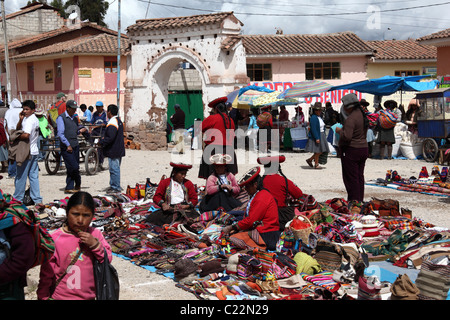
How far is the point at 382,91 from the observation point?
61.8 feet

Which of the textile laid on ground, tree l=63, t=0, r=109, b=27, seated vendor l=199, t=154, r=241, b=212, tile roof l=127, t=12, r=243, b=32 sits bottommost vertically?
the textile laid on ground

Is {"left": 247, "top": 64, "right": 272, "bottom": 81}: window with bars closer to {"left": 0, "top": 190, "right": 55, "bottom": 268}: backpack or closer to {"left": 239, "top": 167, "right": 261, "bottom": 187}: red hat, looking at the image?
{"left": 239, "top": 167, "right": 261, "bottom": 187}: red hat

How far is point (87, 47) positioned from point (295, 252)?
2582 cm

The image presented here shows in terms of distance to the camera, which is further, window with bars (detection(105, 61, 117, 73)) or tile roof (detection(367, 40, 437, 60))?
tile roof (detection(367, 40, 437, 60))

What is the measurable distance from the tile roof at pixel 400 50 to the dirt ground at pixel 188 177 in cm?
1775

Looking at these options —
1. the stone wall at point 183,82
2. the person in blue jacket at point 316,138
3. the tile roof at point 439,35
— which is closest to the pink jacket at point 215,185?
the person in blue jacket at point 316,138

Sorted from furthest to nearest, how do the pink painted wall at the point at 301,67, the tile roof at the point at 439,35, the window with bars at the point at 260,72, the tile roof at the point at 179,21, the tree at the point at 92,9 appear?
1. the tree at the point at 92,9
2. the window with bars at the point at 260,72
3. the pink painted wall at the point at 301,67
4. the tile roof at the point at 439,35
5. the tile roof at the point at 179,21

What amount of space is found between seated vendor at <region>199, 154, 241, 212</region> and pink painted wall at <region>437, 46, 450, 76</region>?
1724 centimetres

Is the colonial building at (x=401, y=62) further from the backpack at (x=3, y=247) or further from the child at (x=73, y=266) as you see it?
the backpack at (x=3, y=247)

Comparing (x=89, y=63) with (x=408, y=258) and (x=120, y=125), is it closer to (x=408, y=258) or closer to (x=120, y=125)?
(x=120, y=125)

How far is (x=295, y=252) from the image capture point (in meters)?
6.52

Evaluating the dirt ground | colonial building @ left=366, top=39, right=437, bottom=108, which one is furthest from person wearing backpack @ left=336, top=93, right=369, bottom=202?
colonial building @ left=366, top=39, right=437, bottom=108

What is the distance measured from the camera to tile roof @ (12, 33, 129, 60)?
97.0ft

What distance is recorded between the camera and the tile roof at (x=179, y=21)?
761 inches
